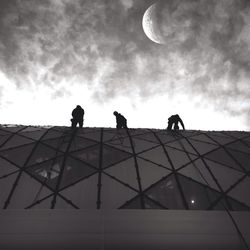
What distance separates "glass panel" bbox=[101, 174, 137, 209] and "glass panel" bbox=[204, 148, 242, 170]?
5.72 meters

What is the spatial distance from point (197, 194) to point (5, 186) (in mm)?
7428

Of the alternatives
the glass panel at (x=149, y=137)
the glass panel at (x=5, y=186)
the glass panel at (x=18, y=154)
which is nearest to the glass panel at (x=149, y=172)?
the glass panel at (x=149, y=137)

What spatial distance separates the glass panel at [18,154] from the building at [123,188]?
45 mm

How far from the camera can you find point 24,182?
29.6 ft

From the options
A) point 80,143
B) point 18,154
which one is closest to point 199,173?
point 80,143

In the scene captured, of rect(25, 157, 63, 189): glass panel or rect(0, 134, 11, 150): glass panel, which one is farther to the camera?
rect(0, 134, 11, 150): glass panel

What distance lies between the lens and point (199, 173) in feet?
34.7

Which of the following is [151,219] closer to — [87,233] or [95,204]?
[87,233]

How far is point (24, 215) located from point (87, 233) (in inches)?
59.9

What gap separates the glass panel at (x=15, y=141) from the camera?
12399 mm

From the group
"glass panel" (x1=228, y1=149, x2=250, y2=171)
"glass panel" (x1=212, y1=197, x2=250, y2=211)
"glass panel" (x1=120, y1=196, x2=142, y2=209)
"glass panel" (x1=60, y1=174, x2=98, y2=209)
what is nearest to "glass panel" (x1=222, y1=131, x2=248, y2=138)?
"glass panel" (x1=228, y1=149, x2=250, y2=171)

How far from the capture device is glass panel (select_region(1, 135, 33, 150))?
12.4 meters

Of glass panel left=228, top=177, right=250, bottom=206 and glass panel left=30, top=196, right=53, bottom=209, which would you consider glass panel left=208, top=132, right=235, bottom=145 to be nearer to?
glass panel left=228, top=177, right=250, bottom=206

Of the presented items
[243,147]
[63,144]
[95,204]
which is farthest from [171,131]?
[95,204]
